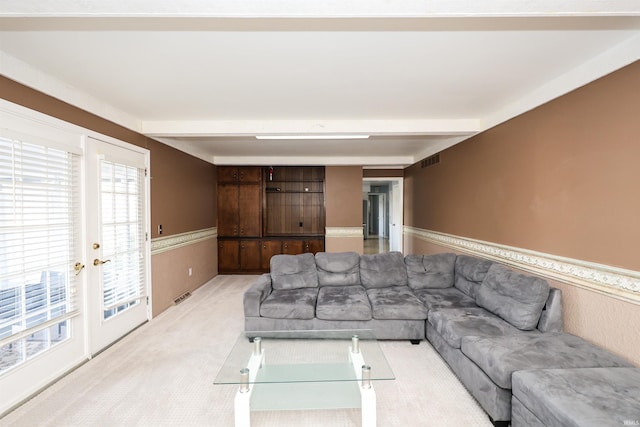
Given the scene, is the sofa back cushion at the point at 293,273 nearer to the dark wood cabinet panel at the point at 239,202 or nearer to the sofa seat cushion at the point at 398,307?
the sofa seat cushion at the point at 398,307

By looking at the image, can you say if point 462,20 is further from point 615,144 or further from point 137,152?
point 137,152

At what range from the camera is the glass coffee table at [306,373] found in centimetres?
179

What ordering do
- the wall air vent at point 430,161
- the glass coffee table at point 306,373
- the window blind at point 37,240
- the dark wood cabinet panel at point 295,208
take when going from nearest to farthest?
the glass coffee table at point 306,373
the window blind at point 37,240
the wall air vent at point 430,161
the dark wood cabinet panel at point 295,208

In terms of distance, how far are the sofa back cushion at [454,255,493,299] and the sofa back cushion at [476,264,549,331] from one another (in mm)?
194

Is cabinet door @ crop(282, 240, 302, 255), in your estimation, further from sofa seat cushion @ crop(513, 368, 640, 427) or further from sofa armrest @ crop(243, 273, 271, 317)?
sofa seat cushion @ crop(513, 368, 640, 427)

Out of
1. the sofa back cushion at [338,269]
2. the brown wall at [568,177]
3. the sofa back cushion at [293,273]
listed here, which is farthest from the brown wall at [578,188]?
the sofa back cushion at [293,273]

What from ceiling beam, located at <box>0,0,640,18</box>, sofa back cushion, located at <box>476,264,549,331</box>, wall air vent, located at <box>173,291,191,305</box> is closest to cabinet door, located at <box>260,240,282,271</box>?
wall air vent, located at <box>173,291,191,305</box>

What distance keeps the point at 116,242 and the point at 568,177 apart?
447cm

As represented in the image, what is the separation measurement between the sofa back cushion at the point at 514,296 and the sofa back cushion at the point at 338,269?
4.72 feet

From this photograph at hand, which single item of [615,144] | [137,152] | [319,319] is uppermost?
[137,152]

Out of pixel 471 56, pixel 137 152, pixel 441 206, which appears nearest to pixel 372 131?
pixel 471 56

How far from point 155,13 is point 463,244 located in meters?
4.13

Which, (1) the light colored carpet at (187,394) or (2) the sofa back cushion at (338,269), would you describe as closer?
(1) the light colored carpet at (187,394)

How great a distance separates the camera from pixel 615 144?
205cm
